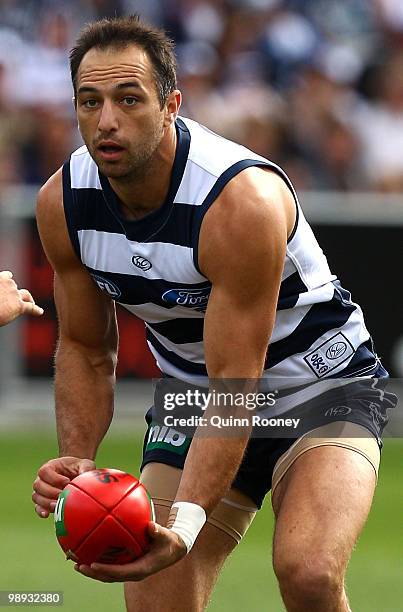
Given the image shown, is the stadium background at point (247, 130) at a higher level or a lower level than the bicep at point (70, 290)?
lower

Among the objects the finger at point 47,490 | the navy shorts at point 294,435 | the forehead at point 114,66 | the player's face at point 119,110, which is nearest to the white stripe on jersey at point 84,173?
the player's face at point 119,110

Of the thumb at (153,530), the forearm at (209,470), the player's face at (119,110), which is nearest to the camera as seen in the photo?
the thumb at (153,530)

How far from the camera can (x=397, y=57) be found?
14883 millimetres

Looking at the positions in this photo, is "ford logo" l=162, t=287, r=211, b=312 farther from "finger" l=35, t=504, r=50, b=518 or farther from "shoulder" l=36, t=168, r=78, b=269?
"finger" l=35, t=504, r=50, b=518

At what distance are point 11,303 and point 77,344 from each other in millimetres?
502

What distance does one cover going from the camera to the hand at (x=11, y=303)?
223 inches

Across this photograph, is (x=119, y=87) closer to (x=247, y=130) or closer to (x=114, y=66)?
(x=114, y=66)

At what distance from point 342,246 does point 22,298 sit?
7832 millimetres

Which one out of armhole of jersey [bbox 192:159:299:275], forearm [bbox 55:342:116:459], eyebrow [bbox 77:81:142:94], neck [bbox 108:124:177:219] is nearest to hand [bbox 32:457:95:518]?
forearm [bbox 55:342:116:459]

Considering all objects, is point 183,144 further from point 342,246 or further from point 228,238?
point 342,246

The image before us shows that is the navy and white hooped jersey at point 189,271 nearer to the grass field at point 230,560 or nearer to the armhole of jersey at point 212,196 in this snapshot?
the armhole of jersey at point 212,196

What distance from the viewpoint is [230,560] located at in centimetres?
916

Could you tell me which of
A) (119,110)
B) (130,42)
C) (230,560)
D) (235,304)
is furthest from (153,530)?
(230,560)

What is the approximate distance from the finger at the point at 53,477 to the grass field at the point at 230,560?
7.71 ft
